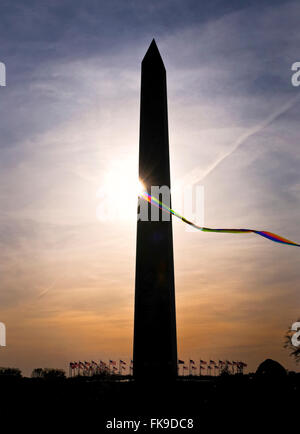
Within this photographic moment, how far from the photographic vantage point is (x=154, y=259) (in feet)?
81.1

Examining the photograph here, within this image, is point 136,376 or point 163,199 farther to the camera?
point 163,199

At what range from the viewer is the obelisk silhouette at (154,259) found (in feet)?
78.0

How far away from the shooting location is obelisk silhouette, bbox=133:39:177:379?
2378cm

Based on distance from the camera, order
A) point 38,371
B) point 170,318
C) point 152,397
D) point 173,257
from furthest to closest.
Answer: point 38,371, point 173,257, point 170,318, point 152,397

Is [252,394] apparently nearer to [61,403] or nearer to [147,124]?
[61,403]

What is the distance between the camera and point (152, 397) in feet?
73.2

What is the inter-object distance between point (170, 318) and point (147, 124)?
9.22 m

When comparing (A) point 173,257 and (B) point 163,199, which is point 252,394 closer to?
(A) point 173,257
